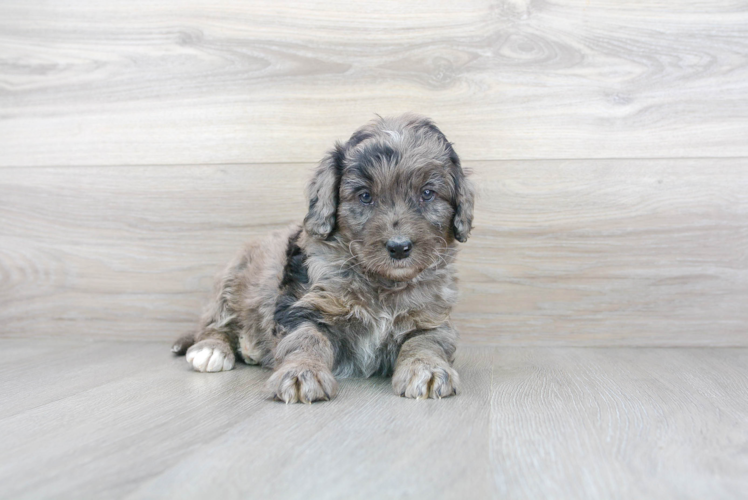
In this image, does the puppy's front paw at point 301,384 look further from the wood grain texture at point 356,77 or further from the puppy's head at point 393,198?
the wood grain texture at point 356,77

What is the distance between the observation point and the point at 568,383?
101 inches

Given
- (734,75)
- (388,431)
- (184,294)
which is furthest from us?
(184,294)

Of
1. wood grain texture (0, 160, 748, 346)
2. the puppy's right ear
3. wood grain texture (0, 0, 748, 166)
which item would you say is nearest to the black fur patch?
the puppy's right ear

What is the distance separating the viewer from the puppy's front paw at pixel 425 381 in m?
2.31

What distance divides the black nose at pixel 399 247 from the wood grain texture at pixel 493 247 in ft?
3.64

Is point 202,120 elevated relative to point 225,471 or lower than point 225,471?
elevated

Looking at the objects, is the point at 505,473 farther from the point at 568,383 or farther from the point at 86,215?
the point at 86,215

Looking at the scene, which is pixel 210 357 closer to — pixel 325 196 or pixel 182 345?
pixel 182 345

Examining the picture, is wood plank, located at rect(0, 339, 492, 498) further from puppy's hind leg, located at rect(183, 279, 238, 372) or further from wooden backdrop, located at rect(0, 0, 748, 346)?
wooden backdrop, located at rect(0, 0, 748, 346)

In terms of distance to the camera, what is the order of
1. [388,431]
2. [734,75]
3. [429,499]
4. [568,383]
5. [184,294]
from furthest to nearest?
[184,294]
[734,75]
[568,383]
[388,431]
[429,499]

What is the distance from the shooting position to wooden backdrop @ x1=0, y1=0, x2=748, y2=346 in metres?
3.45

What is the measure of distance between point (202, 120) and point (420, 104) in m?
1.21

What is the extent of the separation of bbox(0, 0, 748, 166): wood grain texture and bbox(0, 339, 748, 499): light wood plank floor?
1.32 meters

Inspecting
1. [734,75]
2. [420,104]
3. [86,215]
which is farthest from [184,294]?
[734,75]
